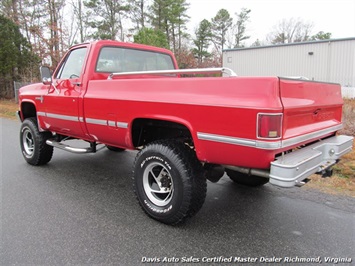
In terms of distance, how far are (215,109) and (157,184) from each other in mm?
1218

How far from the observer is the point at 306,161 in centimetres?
234

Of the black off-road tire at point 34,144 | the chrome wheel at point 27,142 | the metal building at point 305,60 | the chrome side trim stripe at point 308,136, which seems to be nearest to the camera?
the chrome side trim stripe at point 308,136

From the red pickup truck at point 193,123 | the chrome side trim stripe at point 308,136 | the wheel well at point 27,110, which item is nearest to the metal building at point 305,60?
the chrome side trim stripe at point 308,136

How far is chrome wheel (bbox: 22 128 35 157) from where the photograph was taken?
529cm

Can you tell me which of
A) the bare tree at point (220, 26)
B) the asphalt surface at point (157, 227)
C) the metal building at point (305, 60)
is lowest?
the asphalt surface at point (157, 227)

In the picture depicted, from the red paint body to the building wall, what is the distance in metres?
14.7

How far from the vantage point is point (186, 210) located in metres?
2.79

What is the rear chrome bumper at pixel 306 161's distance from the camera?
7.08 feet

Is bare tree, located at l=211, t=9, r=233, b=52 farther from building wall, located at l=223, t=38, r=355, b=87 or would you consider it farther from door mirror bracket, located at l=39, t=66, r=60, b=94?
door mirror bracket, located at l=39, t=66, r=60, b=94

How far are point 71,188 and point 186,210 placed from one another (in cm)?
208

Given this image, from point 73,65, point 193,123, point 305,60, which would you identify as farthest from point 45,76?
point 305,60

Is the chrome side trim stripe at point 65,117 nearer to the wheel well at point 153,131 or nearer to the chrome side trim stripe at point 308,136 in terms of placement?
the wheel well at point 153,131

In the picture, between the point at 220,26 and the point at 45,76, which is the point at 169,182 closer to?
the point at 45,76

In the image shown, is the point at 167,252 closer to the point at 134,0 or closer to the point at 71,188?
the point at 71,188
